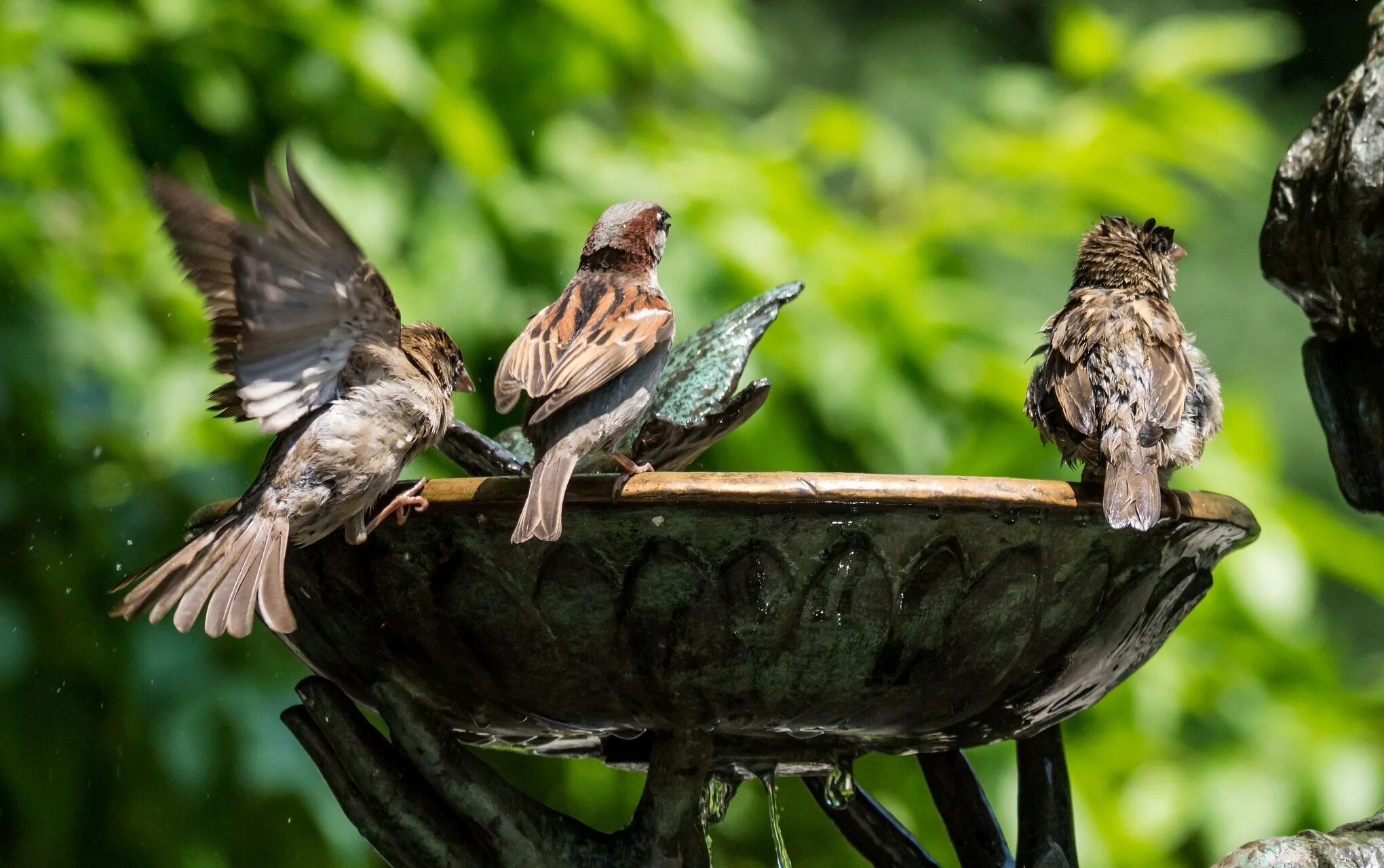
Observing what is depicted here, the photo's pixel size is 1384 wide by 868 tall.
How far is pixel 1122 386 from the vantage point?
2227mm

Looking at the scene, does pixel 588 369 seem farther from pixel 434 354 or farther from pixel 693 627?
pixel 693 627

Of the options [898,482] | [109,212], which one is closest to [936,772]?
[898,482]

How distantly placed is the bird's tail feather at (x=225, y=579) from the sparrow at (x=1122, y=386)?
3.75ft

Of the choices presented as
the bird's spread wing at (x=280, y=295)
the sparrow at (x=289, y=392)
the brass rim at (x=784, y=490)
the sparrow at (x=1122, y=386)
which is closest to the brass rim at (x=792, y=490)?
the brass rim at (x=784, y=490)

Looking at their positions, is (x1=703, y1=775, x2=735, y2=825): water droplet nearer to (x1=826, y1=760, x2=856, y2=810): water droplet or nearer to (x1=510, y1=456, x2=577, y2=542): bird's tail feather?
(x1=826, y1=760, x2=856, y2=810): water droplet

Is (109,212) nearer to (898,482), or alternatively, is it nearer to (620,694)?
(620,694)

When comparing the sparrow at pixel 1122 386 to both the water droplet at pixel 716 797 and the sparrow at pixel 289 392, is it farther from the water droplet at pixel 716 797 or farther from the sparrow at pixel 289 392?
the sparrow at pixel 289 392

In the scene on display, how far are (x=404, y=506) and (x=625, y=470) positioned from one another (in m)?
0.51

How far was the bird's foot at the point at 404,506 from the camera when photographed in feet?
5.83

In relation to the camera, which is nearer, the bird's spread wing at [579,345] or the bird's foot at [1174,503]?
the bird's foot at [1174,503]

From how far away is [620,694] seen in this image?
1.85m

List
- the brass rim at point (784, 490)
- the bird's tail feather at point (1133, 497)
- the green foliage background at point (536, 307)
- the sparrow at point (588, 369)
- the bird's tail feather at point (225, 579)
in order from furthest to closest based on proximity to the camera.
A: the green foliage background at point (536, 307) → the sparrow at point (588, 369) → the bird's tail feather at point (225, 579) → the bird's tail feather at point (1133, 497) → the brass rim at point (784, 490)

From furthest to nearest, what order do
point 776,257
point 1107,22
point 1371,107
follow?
1. point 1107,22
2. point 776,257
3. point 1371,107

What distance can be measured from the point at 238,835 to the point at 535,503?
7.24ft
